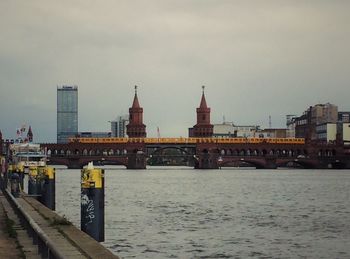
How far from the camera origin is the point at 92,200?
83.3ft

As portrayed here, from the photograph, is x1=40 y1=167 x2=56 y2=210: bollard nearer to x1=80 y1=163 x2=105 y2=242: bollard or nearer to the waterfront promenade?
the waterfront promenade

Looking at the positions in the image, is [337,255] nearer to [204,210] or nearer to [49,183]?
[49,183]

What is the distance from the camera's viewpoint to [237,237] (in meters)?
37.8

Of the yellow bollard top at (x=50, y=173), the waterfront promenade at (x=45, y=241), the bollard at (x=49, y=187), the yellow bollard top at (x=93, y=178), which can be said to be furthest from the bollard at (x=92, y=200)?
the bollard at (x=49, y=187)

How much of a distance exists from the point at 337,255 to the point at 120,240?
982 centimetres

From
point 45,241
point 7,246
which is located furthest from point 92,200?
point 45,241

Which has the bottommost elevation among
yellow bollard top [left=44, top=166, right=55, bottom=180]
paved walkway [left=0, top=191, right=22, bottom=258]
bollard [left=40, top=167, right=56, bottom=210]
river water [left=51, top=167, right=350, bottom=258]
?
river water [left=51, top=167, right=350, bottom=258]

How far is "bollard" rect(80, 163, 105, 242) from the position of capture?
25.1 metres

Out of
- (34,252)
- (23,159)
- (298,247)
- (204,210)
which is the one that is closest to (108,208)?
(204,210)

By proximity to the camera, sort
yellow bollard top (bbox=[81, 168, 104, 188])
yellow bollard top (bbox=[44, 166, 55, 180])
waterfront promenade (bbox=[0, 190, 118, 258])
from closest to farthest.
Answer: waterfront promenade (bbox=[0, 190, 118, 258]) < yellow bollard top (bbox=[81, 168, 104, 188]) < yellow bollard top (bbox=[44, 166, 55, 180])

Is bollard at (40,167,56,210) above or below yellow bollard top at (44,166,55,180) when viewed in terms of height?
below

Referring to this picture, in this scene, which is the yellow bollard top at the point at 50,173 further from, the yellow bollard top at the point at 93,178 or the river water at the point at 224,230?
the yellow bollard top at the point at 93,178

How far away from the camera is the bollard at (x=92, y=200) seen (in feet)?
82.2

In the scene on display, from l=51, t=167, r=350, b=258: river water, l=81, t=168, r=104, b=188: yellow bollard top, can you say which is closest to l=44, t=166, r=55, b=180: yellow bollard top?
l=51, t=167, r=350, b=258: river water
